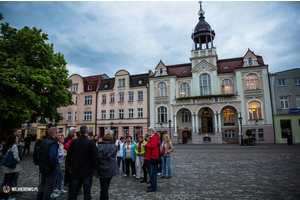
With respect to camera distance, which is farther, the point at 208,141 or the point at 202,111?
the point at 202,111

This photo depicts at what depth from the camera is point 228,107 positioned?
101 feet

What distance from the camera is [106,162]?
16.7 ft

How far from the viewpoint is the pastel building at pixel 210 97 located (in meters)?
28.9

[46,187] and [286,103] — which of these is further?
[286,103]

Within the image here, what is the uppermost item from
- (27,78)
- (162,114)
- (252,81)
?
(252,81)

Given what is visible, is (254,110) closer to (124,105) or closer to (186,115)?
(186,115)

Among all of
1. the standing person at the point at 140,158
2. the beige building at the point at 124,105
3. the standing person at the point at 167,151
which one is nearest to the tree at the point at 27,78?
the standing person at the point at 140,158

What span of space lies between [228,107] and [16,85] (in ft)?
91.8

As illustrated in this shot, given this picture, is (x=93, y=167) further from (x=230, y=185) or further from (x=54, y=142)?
(x=230, y=185)

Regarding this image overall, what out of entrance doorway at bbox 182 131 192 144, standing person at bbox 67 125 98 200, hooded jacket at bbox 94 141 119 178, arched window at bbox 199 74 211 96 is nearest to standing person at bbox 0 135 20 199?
standing person at bbox 67 125 98 200

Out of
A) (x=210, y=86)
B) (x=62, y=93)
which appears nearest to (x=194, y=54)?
(x=210, y=86)

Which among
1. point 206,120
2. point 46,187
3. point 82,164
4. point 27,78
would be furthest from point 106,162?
point 206,120

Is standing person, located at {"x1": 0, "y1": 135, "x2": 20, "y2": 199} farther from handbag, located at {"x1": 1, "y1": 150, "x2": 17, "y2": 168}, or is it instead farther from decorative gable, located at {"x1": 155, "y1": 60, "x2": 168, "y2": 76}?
decorative gable, located at {"x1": 155, "y1": 60, "x2": 168, "y2": 76}

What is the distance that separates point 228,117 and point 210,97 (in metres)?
4.42
